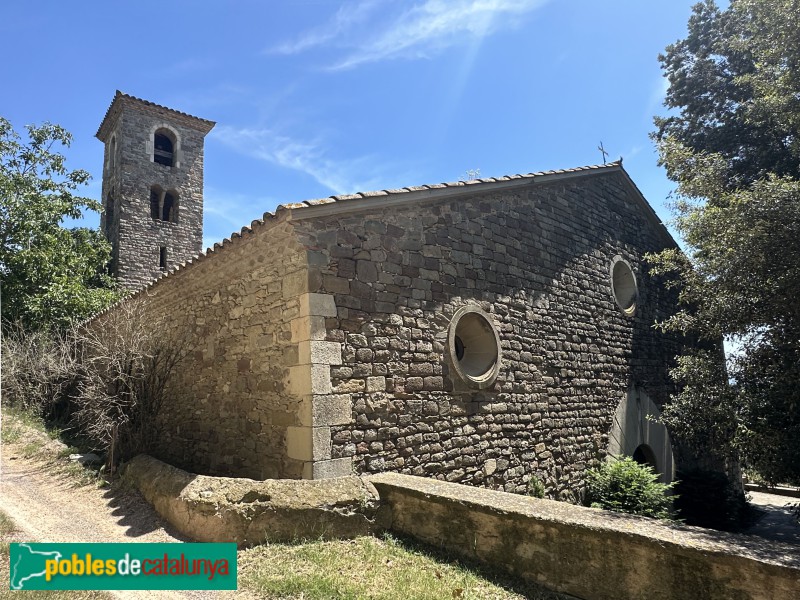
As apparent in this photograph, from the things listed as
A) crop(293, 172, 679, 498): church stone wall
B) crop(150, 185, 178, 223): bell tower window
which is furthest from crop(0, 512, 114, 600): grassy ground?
crop(150, 185, 178, 223): bell tower window

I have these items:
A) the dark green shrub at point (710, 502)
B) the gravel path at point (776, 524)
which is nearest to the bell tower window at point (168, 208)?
the dark green shrub at point (710, 502)

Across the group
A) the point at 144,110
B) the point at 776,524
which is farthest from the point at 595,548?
the point at 144,110

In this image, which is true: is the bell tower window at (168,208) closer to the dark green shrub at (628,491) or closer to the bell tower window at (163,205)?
the bell tower window at (163,205)

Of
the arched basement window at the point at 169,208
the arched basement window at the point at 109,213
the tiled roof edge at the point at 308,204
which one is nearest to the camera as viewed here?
the tiled roof edge at the point at 308,204

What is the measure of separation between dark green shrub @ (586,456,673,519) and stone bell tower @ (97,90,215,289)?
1621 cm

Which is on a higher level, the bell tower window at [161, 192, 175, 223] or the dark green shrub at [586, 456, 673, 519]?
the bell tower window at [161, 192, 175, 223]

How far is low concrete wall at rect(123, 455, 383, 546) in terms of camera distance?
4.32m

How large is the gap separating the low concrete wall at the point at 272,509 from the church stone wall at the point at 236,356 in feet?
1.79

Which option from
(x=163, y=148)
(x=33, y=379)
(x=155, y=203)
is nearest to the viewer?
(x=33, y=379)

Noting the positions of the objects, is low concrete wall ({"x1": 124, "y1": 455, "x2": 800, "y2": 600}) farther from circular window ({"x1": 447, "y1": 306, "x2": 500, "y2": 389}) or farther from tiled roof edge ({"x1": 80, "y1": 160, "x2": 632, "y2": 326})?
tiled roof edge ({"x1": 80, "y1": 160, "x2": 632, "y2": 326})

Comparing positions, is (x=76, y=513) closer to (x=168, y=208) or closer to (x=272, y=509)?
(x=272, y=509)

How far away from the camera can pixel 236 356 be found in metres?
6.41

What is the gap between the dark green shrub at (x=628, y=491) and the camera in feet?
22.4

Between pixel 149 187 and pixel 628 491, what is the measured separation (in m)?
18.3
